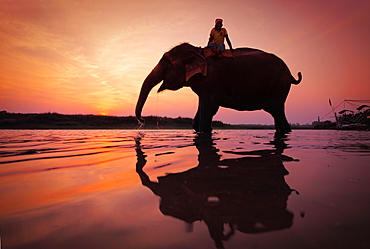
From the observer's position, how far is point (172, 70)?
5.70 m

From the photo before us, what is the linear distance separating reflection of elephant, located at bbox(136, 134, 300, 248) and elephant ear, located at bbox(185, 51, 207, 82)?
4.12 meters

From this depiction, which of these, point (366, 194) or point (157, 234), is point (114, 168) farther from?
point (366, 194)

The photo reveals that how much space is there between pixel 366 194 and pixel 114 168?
1452 millimetres

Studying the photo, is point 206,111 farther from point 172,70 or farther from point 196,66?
point 172,70

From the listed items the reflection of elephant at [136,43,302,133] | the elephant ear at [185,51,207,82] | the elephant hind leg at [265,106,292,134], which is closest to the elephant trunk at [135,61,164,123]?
the reflection of elephant at [136,43,302,133]

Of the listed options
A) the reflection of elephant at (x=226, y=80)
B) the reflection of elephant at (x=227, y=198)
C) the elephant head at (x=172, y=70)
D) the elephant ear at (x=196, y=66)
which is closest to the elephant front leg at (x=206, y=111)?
the reflection of elephant at (x=226, y=80)

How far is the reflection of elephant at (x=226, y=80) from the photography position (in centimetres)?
527

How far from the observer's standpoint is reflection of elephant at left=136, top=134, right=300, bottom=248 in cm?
63

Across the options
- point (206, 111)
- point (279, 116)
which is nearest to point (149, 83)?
point (206, 111)

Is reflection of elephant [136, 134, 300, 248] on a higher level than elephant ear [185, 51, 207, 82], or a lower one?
lower

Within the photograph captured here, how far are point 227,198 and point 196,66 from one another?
476cm

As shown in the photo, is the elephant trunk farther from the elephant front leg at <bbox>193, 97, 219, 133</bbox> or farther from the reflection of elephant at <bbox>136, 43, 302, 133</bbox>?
the elephant front leg at <bbox>193, 97, 219, 133</bbox>

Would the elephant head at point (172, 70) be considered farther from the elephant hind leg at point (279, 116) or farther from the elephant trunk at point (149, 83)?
the elephant hind leg at point (279, 116)

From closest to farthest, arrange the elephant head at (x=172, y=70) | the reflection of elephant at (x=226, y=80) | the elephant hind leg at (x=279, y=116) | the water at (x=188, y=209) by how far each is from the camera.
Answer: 1. the water at (x=188, y=209)
2. the reflection of elephant at (x=226, y=80)
3. the elephant head at (x=172, y=70)
4. the elephant hind leg at (x=279, y=116)
